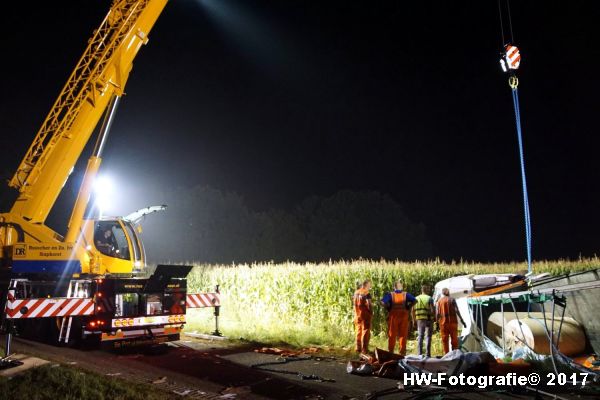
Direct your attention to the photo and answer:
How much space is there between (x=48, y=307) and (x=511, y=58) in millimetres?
10378

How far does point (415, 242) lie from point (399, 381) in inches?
2139

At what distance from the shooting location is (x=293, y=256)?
5734cm

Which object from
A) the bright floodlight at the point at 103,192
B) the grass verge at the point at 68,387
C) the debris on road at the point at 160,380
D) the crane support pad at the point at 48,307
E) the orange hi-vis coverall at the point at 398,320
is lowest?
the debris on road at the point at 160,380

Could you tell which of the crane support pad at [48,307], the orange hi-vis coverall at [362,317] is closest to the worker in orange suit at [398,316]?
the orange hi-vis coverall at [362,317]

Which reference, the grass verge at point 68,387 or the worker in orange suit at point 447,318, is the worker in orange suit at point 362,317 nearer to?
the worker in orange suit at point 447,318

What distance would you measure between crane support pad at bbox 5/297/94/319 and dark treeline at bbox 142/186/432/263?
44772 millimetres

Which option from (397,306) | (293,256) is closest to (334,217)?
(293,256)

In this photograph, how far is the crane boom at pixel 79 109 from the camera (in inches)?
459

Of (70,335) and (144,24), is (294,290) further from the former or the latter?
(144,24)

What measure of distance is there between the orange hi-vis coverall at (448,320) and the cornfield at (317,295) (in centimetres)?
295

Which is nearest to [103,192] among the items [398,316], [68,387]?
[68,387]

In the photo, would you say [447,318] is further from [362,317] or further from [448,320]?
[362,317]

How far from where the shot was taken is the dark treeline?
5797 cm

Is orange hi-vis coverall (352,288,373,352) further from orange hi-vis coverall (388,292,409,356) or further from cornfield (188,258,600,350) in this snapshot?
cornfield (188,258,600,350)
